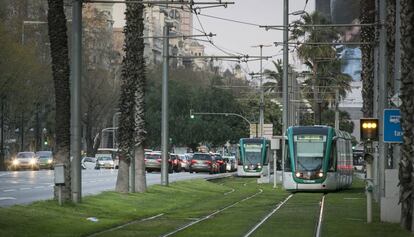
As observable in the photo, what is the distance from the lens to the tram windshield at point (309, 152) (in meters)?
50.4

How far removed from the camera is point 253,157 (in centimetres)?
8381

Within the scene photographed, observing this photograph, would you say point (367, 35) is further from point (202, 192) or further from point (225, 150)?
point (225, 150)

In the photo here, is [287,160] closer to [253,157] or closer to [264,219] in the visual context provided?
[264,219]

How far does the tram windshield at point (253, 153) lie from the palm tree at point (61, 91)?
174ft

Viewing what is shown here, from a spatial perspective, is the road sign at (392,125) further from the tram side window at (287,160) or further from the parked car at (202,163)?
the parked car at (202,163)

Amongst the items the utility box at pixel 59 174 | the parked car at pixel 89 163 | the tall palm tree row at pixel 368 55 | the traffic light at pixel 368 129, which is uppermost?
the tall palm tree row at pixel 368 55

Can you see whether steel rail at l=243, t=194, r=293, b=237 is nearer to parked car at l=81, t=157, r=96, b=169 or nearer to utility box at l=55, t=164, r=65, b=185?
utility box at l=55, t=164, r=65, b=185

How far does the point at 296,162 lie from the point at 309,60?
41120 millimetres

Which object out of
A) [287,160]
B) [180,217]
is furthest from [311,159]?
[180,217]

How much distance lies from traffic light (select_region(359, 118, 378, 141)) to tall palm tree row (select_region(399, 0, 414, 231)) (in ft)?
12.3

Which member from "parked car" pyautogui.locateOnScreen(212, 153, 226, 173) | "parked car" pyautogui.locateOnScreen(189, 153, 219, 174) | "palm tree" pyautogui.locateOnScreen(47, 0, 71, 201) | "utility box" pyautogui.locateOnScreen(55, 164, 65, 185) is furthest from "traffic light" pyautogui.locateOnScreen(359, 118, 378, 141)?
"parked car" pyautogui.locateOnScreen(212, 153, 226, 173)

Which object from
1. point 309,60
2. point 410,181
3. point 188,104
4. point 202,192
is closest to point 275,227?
point 410,181

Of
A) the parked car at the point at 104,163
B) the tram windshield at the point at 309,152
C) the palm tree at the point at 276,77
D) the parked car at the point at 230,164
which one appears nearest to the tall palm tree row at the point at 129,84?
the tram windshield at the point at 309,152

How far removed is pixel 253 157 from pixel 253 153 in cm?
33
